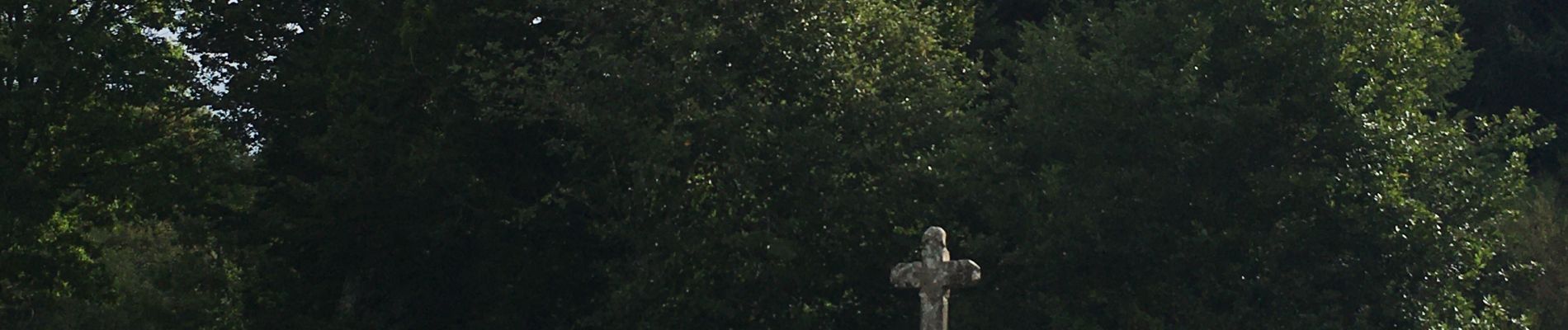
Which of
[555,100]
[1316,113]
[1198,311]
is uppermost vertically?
[555,100]

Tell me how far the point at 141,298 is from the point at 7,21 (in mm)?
4287

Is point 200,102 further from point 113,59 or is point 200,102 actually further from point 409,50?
point 409,50

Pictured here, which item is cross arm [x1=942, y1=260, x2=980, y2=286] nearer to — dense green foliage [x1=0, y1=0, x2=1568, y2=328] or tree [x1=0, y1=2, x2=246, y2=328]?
dense green foliage [x1=0, y1=0, x2=1568, y2=328]

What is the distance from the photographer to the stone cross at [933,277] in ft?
55.7

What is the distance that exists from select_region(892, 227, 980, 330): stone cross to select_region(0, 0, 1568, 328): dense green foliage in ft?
16.6

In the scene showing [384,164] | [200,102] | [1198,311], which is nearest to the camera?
[1198,311]

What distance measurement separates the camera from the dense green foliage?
2181 centimetres

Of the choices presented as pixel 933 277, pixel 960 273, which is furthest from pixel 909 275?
pixel 960 273

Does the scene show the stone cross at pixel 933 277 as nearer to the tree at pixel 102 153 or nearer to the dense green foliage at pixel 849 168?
the dense green foliage at pixel 849 168

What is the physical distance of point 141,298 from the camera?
30.6m

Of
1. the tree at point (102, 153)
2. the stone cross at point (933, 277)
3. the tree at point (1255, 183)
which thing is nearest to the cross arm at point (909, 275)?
the stone cross at point (933, 277)

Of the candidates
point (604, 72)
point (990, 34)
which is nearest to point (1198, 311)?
point (604, 72)

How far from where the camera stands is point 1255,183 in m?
21.7

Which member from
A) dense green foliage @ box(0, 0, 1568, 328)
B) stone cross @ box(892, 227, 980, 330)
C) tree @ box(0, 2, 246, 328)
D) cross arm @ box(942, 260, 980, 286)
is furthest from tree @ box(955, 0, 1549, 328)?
tree @ box(0, 2, 246, 328)
